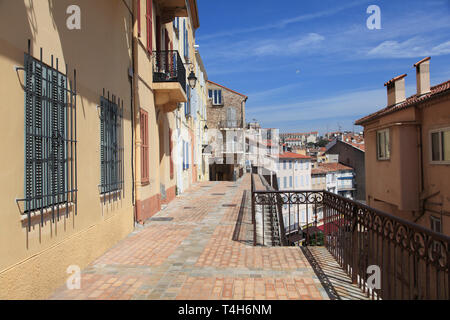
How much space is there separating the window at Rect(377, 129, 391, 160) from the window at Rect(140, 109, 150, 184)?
954cm

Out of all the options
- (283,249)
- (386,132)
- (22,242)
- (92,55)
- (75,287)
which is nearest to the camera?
(22,242)

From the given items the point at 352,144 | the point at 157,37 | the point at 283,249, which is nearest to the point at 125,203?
the point at 283,249

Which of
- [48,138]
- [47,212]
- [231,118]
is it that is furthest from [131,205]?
[231,118]

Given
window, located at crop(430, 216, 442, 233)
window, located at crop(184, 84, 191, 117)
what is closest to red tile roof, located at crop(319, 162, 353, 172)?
window, located at crop(184, 84, 191, 117)

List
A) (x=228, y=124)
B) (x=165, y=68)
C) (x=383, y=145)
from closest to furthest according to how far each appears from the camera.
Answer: (x=165, y=68), (x=383, y=145), (x=228, y=124)

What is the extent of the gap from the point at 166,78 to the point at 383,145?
936 centimetres

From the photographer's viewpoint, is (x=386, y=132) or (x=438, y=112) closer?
(x=438, y=112)

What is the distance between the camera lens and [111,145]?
633 cm

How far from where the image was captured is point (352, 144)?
49.2 metres

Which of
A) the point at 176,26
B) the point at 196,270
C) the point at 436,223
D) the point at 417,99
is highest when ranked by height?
the point at 176,26

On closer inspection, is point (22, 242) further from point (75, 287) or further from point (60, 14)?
point (60, 14)

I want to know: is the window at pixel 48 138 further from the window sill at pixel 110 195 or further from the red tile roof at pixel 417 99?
the red tile roof at pixel 417 99

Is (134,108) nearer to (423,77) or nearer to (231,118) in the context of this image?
(423,77)
